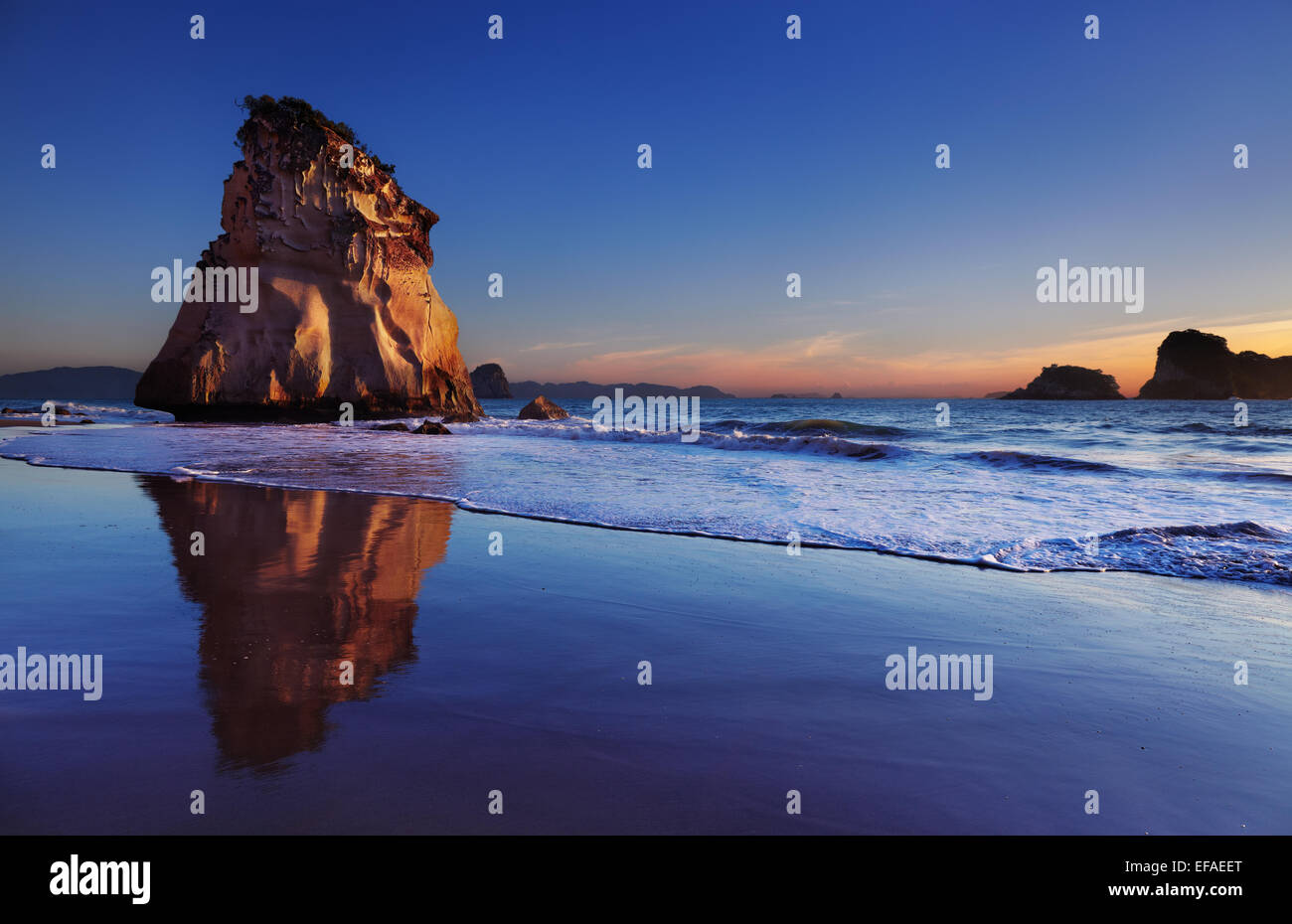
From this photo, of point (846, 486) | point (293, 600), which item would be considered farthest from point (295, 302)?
point (293, 600)

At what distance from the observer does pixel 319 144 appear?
27.1 meters

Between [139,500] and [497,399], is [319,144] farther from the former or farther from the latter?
[497,399]

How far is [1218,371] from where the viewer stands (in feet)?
297

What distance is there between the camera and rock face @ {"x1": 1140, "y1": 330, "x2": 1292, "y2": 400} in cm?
9038

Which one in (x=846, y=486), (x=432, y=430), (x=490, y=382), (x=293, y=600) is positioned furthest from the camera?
(x=490, y=382)

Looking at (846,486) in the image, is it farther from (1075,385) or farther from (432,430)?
(1075,385)

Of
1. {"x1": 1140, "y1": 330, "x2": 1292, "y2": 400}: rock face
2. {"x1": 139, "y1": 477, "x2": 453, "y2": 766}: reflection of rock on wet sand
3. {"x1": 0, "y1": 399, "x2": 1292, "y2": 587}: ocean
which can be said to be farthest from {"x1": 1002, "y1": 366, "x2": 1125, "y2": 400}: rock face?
{"x1": 139, "y1": 477, "x2": 453, "y2": 766}: reflection of rock on wet sand

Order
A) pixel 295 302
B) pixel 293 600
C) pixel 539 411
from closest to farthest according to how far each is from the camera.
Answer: pixel 293 600 < pixel 295 302 < pixel 539 411

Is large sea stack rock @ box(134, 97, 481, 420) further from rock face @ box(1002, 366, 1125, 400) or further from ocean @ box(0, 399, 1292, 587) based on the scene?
rock face @ box(1002, 366, 1125, 400)

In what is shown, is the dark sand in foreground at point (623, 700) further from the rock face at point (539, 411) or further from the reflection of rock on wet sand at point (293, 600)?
the rock face at point (539, 411)

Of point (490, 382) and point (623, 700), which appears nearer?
point (623, 700)

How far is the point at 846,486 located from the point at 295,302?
26.2 m

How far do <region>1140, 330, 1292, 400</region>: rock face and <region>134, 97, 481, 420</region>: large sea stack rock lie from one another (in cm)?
11151
